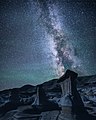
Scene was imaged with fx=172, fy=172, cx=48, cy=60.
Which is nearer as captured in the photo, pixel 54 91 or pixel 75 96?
pixel 75 96

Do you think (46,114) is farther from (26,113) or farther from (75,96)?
(75,96)

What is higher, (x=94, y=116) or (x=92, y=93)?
(x=92, y=93)

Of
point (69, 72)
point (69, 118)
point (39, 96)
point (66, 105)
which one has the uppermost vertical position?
point (69, 72)

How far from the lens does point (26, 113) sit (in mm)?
29906

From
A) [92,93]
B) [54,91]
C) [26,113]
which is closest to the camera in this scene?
[26,113]

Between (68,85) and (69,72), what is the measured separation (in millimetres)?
2457

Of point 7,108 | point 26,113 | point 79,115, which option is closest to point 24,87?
point 7,108

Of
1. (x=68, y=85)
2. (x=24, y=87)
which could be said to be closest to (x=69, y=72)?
(x=68, y=85)

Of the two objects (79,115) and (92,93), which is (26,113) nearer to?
(79,115)

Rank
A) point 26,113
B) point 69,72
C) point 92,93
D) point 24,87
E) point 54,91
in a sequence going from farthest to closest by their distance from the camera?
point 24,87
point 54,91
point 92,93
point 69,72
point 26,113

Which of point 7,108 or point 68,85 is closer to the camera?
point 68,85

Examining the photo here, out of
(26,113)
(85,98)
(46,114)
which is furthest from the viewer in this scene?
(85,98)

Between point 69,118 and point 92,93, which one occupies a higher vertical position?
point 92,93

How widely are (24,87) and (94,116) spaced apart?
165 feet
